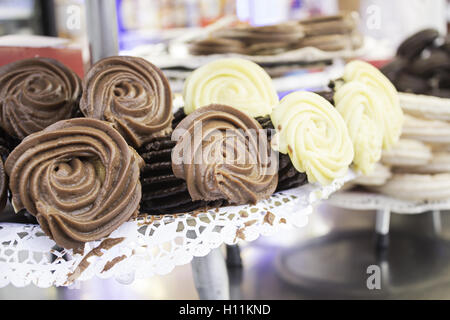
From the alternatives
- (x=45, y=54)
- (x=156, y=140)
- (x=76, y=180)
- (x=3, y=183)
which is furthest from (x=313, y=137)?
(x=45, y=54)

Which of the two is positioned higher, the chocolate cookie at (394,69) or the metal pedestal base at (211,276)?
the chocolate cookie at (394,69)

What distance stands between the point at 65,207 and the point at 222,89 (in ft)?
1.35

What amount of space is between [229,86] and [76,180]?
39cm

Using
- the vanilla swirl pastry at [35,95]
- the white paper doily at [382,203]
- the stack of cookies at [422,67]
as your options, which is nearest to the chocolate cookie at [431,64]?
the stack of cookies at [422,67]

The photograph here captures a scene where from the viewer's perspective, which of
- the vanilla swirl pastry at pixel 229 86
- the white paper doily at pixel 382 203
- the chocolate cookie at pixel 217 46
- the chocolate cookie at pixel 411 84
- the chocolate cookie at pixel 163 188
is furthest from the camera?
the chocolate cookie at pixel 411 84

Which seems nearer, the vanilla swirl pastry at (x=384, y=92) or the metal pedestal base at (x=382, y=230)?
the vanilla swirl pastry at (x=384, y=92)

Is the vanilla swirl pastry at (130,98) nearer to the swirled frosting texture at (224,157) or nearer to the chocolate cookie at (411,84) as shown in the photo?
the swirled frosting texture at (224,157)

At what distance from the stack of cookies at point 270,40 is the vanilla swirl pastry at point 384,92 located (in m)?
0.56

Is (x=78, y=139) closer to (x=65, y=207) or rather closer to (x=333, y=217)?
(x=65, y=207)

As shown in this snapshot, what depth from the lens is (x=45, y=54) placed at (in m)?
1.17

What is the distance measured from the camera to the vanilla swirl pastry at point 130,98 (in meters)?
0.89

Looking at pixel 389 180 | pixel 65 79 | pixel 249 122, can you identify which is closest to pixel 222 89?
pixel 249 122

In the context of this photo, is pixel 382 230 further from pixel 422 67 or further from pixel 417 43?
pixel 417 43
